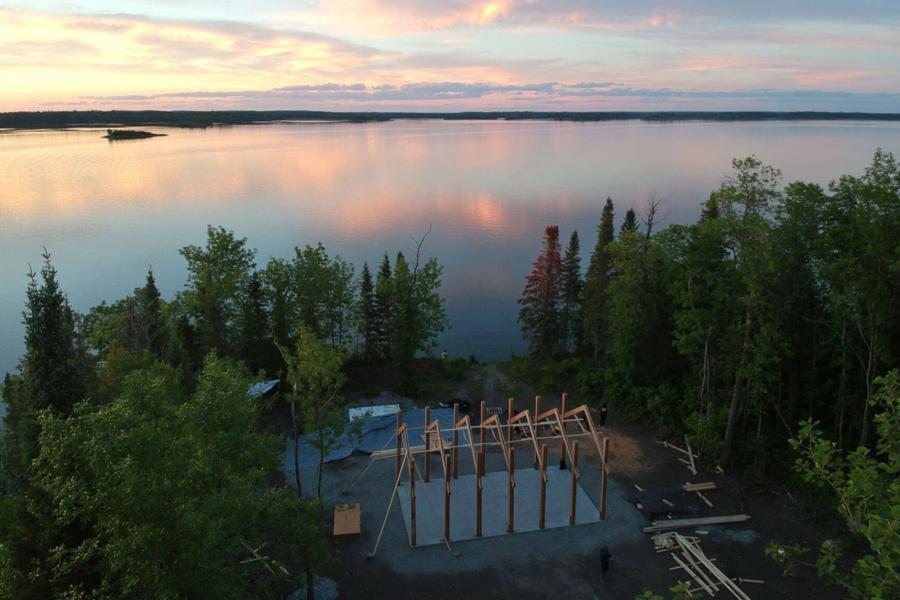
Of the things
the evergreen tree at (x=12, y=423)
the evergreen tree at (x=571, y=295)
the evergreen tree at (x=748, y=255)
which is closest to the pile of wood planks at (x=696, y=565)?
the evergreen tree at (x=748, y=255)

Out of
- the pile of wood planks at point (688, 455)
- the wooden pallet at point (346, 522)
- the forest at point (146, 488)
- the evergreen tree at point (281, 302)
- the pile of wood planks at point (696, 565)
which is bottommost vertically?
the pile of wood planks at point (688, 455)

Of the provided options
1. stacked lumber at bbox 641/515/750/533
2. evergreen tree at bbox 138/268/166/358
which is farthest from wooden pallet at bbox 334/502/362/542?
evergreen tree at bbox 138/268/166/358

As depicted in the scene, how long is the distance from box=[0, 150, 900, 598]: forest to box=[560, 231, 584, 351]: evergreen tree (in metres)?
0.17

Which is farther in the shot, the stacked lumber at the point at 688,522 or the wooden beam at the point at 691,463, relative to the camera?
the wooden beam at the point at 691,463

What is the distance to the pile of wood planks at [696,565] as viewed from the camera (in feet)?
50.4

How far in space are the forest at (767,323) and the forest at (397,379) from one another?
0.08 metres

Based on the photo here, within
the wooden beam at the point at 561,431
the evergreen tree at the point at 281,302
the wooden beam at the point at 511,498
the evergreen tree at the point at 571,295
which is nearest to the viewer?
the wooden beam at the point at 511,498

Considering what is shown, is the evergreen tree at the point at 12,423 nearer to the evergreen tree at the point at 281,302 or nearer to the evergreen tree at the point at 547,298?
the evergreen tree at the point at 281,302

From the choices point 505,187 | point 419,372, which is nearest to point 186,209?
point 505,187

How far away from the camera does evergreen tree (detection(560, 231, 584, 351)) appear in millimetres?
38844

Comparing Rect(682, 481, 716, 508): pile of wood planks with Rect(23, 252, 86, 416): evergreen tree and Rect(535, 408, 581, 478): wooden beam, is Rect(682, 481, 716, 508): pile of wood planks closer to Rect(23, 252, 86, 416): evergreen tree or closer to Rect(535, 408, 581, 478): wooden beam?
Rect(535, 408, 581, 478): wooden beam

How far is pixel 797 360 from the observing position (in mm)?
22078

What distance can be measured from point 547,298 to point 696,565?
23215mm

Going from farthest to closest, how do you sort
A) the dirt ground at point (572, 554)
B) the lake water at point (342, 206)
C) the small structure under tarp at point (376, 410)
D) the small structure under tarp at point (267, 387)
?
the lake water at point (342, 206) < the small structure under tarp at point (267, 387) < the small structure under tarp at point (376, 410) < the dirt ground at point (572, 554)
